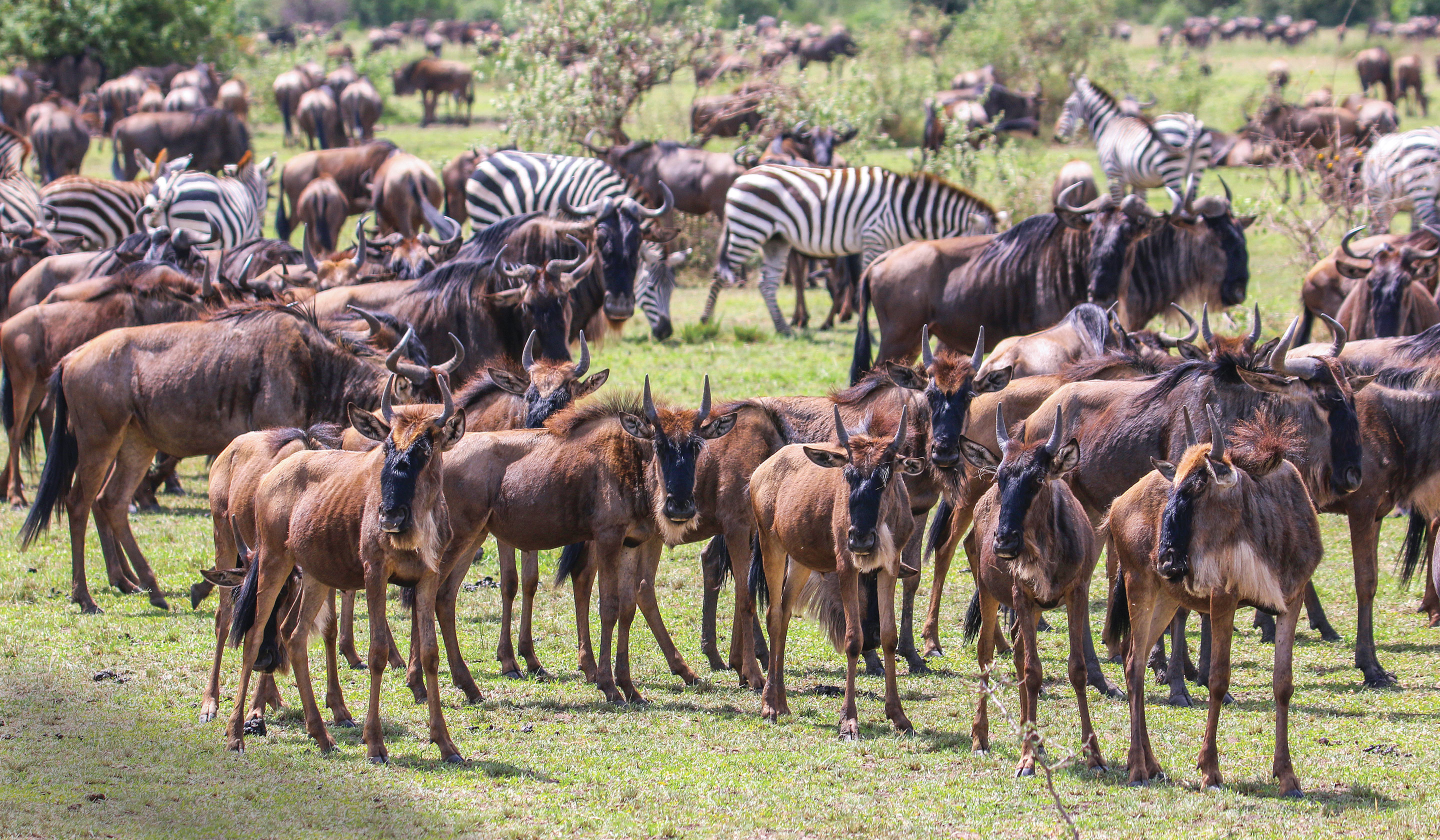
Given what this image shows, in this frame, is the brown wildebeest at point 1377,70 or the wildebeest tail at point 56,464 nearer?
the wildebeest tail at point 56,464

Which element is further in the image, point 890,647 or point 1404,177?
point 1404,177

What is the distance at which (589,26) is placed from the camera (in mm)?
23125

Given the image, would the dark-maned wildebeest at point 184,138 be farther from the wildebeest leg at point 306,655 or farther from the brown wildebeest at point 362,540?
the wildebeest leg at point 306,655

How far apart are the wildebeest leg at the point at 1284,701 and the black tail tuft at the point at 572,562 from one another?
12.0 ft

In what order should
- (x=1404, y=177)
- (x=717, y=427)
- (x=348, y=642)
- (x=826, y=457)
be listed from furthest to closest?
(x=1404, y=177) < (x=348, y=642) < (x=717, y=427) < (x=826, y=457)

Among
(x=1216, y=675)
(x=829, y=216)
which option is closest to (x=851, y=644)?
(x=1216, y=675)

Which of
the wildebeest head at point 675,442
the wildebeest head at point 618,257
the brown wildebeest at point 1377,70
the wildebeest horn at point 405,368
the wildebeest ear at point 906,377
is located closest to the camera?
the wildebeest head at point 675,442

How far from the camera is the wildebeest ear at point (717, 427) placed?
7.61m

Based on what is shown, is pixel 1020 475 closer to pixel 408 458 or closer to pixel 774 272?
pixel 408 458

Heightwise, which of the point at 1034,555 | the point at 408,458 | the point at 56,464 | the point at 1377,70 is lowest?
the point at 56,464

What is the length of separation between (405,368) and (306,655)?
217 centimetres

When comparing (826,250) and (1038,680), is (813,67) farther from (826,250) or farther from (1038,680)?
(1038,680)

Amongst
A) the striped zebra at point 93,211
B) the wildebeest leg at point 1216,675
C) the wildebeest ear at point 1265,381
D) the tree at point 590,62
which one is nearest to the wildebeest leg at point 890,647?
the wildebeest leg at point 1216,675

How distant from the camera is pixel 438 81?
3575cm
